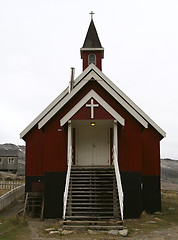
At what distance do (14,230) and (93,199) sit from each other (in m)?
3.57

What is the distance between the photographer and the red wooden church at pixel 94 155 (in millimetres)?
13805

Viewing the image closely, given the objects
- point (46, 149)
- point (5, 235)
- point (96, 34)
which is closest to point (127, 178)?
point (46, 149)

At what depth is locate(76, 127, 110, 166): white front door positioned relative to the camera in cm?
1645

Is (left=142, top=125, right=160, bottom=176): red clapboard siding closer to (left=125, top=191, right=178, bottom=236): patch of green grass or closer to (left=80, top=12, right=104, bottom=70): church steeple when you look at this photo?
(left=125, top=191, right=178, bottom=236): patch of green grass

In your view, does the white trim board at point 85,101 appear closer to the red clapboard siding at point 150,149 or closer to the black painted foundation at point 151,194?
the red clapboard siding at point 150,149

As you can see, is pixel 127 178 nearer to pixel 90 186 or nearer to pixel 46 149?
pixel 90 186

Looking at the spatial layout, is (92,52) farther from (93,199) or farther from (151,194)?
(93,199)

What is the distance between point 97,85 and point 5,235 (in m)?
8.77

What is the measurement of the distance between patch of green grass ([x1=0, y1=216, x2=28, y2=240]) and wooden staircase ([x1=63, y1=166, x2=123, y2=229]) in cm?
164

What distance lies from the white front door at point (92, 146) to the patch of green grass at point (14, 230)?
4.86m

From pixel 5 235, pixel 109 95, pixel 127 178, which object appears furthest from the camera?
pixel 109 95

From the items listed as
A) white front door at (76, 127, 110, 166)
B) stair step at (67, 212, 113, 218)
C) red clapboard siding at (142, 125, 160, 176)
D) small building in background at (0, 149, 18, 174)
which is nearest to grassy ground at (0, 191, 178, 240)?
stair step at (67, 212, 113, 218)

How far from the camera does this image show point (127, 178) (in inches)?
587

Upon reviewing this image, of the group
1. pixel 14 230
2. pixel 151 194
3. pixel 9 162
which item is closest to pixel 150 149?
pixel 151 194
